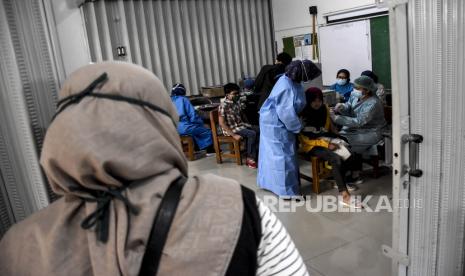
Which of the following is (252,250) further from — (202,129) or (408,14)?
(202,129)

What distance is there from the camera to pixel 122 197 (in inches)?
25.4

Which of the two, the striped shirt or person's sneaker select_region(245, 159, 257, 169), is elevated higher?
the striped shirt

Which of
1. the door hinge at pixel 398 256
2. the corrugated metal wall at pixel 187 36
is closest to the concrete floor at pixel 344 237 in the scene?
the door hinge at pixel 398 256

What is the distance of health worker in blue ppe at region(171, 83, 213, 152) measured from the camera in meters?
4.89

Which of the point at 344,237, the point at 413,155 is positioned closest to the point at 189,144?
the point at 344,237

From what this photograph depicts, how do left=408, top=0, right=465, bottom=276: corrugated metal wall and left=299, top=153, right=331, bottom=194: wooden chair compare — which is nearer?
left=408, top=0, right=465, bottom=276: corrugated metal wall

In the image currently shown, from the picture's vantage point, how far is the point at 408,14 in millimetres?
1448

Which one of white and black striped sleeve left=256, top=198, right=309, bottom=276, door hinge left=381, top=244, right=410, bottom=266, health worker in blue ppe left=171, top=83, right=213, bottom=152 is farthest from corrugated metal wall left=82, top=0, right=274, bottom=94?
white and black striped sleeve left=256, top=198, right=309, bottom=276

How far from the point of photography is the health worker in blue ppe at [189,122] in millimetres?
4891

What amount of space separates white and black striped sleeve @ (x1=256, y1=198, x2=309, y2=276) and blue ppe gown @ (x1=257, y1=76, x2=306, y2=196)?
2.36 m

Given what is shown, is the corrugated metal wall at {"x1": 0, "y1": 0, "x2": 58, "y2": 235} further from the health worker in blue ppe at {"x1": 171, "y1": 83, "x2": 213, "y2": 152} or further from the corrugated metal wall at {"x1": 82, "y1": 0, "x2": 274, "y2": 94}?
the corrugated metal wall at {"x1": 82, "y1": 0, "x2": 274, "y2": 94}

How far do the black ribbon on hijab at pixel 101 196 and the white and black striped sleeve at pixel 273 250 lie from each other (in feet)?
0.80

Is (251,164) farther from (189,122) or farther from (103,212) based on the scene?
(103,212)

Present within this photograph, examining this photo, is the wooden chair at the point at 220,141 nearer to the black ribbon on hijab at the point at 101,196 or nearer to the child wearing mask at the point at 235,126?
the child wearing mask at the point at 235,126
